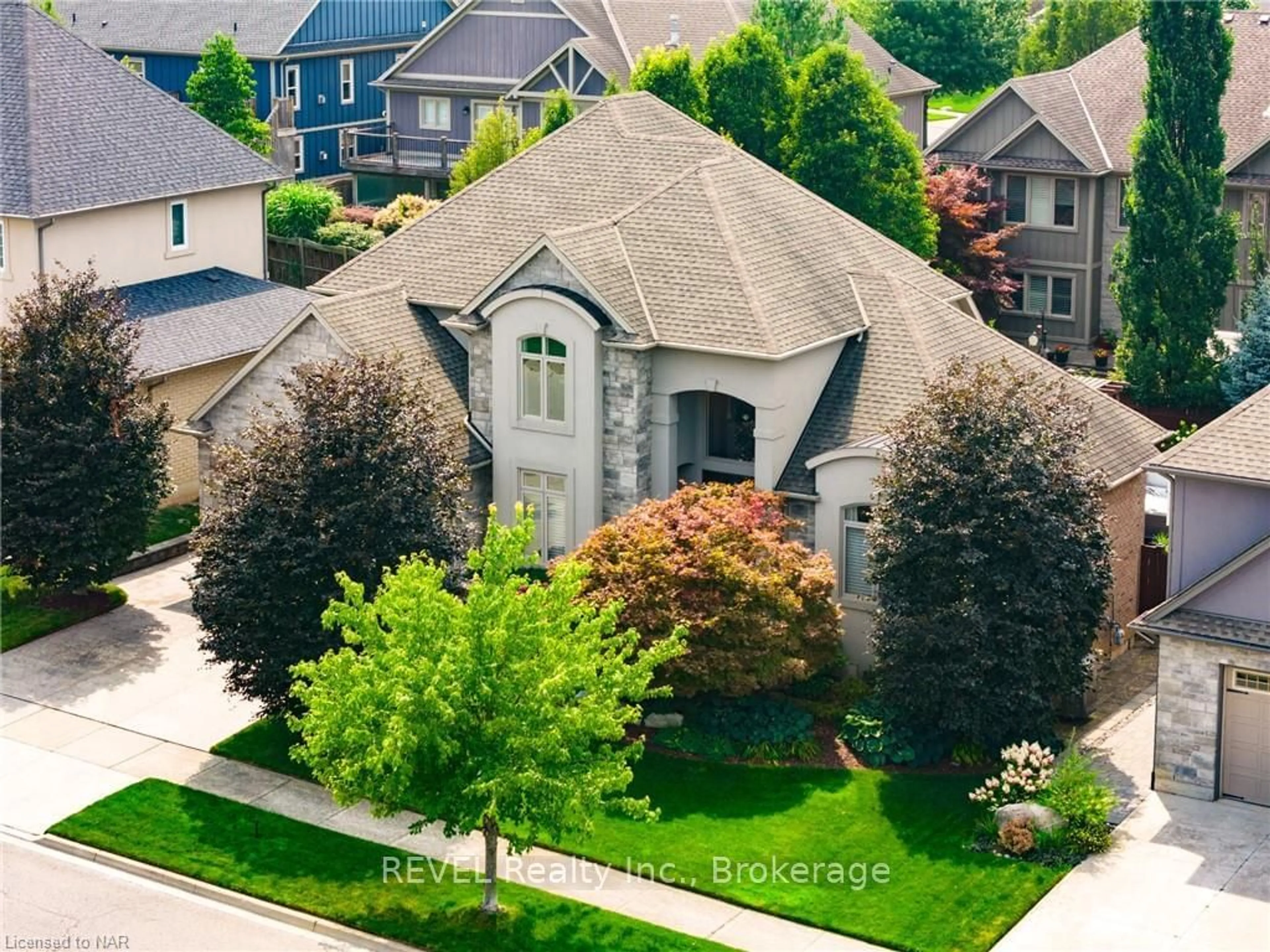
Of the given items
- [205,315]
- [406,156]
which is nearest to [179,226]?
[205,315]

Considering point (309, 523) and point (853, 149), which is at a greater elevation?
point (853, 149)

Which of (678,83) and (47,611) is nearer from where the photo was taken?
(47,611)

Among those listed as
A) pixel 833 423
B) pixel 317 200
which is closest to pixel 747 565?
pixel 833 423

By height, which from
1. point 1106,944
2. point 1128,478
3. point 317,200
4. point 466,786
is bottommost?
point 1106,944

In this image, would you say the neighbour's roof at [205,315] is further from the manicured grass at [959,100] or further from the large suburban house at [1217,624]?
the manicured grass at [959,100]

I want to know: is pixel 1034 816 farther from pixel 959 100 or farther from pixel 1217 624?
pixel 959 100

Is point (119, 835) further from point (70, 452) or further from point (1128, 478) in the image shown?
point (1128, 478)

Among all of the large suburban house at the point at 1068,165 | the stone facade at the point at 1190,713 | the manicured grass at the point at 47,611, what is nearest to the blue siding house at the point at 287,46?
the large suburban house at the point at 1068,165
